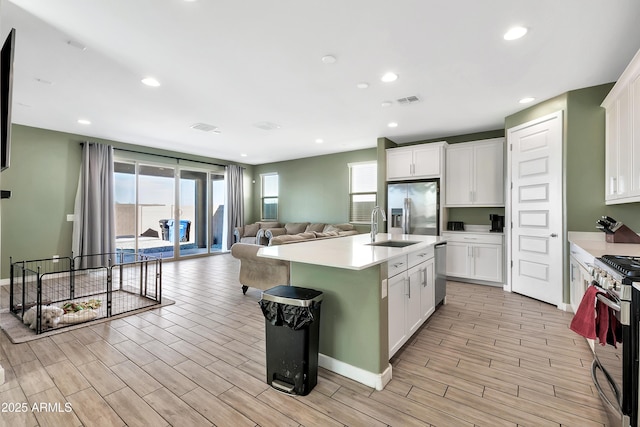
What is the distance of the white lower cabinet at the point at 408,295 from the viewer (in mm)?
2316

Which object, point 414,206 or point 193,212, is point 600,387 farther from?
point 193,212

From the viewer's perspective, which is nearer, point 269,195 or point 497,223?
point 497,223

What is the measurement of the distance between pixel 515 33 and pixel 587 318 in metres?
2.31

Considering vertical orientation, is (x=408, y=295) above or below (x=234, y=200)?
below

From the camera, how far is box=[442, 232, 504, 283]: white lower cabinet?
480 centimetres

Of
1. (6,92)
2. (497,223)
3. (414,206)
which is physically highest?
(6,92)

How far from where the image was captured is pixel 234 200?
28.1 feet

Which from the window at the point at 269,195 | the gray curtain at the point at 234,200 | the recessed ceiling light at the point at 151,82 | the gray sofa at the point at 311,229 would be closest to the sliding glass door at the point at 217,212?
the gray curtain at the point at 234,200

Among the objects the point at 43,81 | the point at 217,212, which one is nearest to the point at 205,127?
the point at 43,81

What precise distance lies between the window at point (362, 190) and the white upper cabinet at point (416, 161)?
0.96m

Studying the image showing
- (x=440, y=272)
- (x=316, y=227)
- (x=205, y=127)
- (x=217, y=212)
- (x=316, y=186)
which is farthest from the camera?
(x=217, y=212)

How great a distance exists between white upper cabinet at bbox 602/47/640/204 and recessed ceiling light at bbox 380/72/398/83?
1.98 metres

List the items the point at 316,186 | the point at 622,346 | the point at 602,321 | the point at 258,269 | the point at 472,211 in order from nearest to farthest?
the point at 622,346 < the point at 602,321 < the point at 258,269 < the point at 472,211 < the point at 316,186

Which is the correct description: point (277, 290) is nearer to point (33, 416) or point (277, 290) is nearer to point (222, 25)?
point (33, 416)
